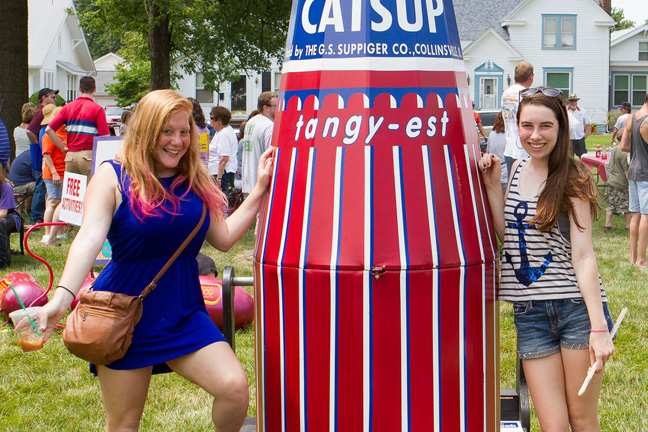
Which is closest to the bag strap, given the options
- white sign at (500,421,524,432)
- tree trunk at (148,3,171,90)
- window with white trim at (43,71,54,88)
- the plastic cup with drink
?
the plastic cup with drink

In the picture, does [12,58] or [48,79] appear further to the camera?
[48,79]

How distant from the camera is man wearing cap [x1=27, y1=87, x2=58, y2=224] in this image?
12.2 metres

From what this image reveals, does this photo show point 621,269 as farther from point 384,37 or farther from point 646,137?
point 384,37

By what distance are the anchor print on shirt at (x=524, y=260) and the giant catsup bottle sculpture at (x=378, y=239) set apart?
132 mm

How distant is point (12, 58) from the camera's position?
49.9 feet

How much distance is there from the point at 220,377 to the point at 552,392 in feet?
4.30

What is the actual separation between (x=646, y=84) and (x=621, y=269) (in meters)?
38.0

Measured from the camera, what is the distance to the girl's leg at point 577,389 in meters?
3.22

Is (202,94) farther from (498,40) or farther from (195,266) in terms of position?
(195,266)

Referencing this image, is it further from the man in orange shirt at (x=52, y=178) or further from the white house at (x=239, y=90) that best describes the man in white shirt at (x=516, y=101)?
the white house at (x=239, y=90)

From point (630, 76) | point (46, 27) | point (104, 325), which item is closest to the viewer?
point (104, 325)

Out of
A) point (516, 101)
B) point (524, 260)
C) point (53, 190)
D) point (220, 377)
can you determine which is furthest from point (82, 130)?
point (524, 260)

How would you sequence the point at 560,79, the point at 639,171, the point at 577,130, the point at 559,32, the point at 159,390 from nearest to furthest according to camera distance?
the point at 159,390 → the point at 639,171 → the point at 577,130 → the point at 559,32 → the point at 560,79

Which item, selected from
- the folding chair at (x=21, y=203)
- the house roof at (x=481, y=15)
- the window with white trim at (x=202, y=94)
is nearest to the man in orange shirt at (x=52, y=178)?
the folding chair at (x=21, y=203)
